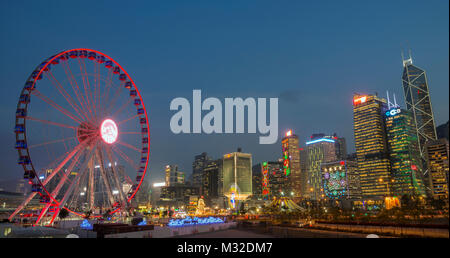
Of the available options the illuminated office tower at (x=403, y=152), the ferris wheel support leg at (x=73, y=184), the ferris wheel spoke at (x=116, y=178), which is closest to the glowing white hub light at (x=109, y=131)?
the ferris wheel spoke at (x=116, y=178)

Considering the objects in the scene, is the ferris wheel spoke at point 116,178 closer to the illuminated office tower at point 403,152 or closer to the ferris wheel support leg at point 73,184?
the ferris wheel support leg at point 73,184

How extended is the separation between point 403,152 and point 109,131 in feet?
635

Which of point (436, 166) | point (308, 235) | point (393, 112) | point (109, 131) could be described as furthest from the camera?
point (393, 112)

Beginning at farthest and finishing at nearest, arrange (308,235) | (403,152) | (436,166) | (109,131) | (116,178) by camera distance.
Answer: (403,152) < (436,166) < (116,178) < (109,131) < (308,235)

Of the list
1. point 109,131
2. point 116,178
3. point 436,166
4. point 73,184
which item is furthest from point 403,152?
point 73,184

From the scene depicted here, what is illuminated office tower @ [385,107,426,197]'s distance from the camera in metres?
181

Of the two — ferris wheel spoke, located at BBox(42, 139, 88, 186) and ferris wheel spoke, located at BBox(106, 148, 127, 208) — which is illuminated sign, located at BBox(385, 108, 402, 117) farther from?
ferris wheel spoke, located at BBox(42, 139, 88, 186)

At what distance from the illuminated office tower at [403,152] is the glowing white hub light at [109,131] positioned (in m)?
179

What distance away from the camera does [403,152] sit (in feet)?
619

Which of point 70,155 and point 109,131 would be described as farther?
point 109,131

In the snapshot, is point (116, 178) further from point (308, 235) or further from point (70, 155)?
point (308, 235)

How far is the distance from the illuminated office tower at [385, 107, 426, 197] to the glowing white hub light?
7035 inches

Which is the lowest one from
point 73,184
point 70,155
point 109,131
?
point 73,184
